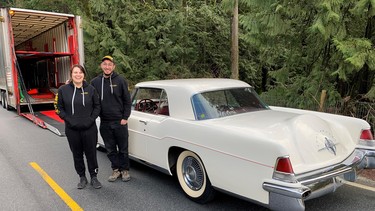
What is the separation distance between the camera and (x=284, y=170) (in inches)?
120

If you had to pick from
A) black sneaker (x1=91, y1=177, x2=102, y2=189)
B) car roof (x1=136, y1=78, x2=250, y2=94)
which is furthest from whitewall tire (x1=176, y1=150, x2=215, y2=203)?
black sneaker (x1=91, y1=177, x2=102, y2=189)

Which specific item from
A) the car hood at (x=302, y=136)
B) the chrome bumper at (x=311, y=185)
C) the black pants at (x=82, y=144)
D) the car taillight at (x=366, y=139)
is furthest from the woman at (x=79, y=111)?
the car taillight at (x=366, y=139)

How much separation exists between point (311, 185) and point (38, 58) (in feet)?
46.2

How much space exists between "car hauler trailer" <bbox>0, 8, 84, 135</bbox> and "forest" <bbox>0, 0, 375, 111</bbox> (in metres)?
1.88

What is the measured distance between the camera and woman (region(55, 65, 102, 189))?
441 centimetres

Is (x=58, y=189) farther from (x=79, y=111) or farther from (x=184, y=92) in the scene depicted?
(x=184, y=92)

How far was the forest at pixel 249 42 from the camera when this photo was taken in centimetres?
623

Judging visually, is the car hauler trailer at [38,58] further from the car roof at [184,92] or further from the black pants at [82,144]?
the car roof at [184,92]

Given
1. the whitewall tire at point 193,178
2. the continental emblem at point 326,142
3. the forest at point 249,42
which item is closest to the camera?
the continental emblem at point 326,142

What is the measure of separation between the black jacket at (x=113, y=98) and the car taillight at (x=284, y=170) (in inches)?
98.9

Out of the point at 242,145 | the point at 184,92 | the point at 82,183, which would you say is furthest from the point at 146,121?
the point at 242,145

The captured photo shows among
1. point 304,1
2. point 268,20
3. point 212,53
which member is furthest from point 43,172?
point 212,53

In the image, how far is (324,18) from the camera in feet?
19.1

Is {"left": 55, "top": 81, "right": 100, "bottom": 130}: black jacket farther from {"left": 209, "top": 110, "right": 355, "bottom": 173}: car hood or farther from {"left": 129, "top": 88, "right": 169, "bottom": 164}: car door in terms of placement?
{"left": 209, "top": 110, "right": 355, "bottom": 173}: car hood
